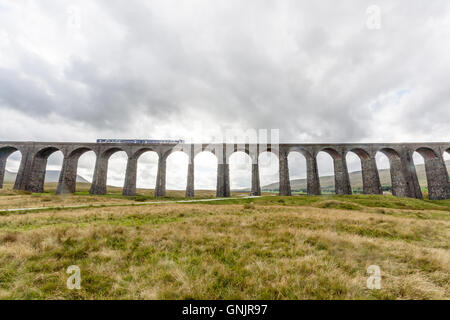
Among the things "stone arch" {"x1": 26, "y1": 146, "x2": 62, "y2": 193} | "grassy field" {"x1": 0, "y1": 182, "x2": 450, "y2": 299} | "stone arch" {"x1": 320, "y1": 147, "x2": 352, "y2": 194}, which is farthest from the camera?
"stone arch" {"x1": 26, "y1": 146, "x2": 62, "y2": 193}

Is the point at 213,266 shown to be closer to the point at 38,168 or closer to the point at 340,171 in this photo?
the point at 340,171

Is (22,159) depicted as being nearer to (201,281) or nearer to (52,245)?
(52,245)

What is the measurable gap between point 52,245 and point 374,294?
872cm

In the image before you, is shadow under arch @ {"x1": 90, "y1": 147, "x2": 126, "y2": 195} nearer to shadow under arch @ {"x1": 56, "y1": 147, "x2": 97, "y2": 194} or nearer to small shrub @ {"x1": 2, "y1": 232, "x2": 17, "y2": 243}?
shadow under arch @ {"x1": 56, "y1": 147, "x2": 97, "y2": 194}

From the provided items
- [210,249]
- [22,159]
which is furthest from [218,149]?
[22,159]

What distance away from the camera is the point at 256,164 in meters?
41.0

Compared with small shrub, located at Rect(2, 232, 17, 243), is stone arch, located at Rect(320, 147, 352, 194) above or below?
above

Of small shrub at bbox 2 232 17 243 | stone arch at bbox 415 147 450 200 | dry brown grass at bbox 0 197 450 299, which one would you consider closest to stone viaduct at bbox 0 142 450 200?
stone arch at bbox 415 147 450 200

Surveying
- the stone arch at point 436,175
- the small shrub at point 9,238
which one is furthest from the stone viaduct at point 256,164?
the small shrub at point 9,238

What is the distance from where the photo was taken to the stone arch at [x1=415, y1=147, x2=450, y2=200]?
38.3 meters

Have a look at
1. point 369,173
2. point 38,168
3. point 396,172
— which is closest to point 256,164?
point 369,173

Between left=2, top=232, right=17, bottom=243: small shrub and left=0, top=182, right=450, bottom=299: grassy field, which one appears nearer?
left=0, top=182, right=450, bottom=299: grassy field

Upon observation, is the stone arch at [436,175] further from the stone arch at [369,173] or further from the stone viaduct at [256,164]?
the stone arch at [369,173]

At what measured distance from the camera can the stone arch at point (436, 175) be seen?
38.3 m
